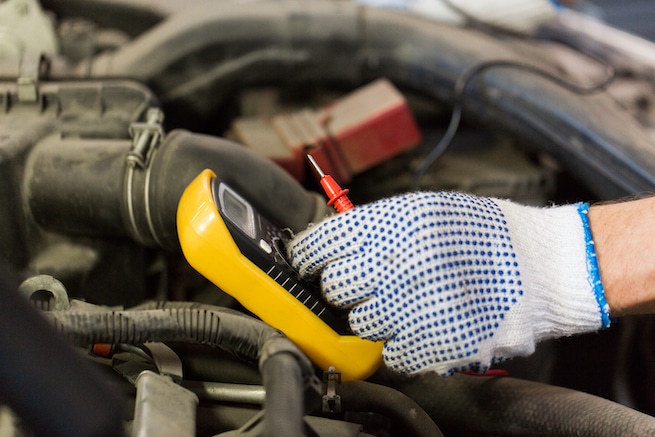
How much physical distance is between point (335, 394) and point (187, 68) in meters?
0.62

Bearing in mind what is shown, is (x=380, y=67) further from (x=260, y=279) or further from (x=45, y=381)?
(x=45, y=381)

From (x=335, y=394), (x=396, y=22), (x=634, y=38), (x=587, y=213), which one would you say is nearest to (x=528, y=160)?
(x=396, y=22)

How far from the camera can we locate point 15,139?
27.6 inches

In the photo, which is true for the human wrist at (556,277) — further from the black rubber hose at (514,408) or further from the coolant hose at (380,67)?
the coolant hose at (380,67)

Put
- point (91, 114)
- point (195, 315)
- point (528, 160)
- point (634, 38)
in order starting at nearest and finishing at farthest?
point (195, 315)
point (91, 114)
point (528, 160)
point (634, 38)

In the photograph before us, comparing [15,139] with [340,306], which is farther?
[15,139]

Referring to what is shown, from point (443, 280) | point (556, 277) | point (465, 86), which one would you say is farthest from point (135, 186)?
point (465, 86)

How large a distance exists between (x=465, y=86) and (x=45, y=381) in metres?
0.84

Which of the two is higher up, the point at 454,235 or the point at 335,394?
the point at 454,235

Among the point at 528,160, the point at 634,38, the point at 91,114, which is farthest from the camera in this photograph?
the point at 634,38

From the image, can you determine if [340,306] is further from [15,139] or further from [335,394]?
[15,139]

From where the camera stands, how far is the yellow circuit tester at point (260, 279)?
1.77ft

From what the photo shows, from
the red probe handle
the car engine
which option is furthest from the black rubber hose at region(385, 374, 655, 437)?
the red probe handle

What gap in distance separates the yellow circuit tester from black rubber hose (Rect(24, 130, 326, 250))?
0.33 ft
